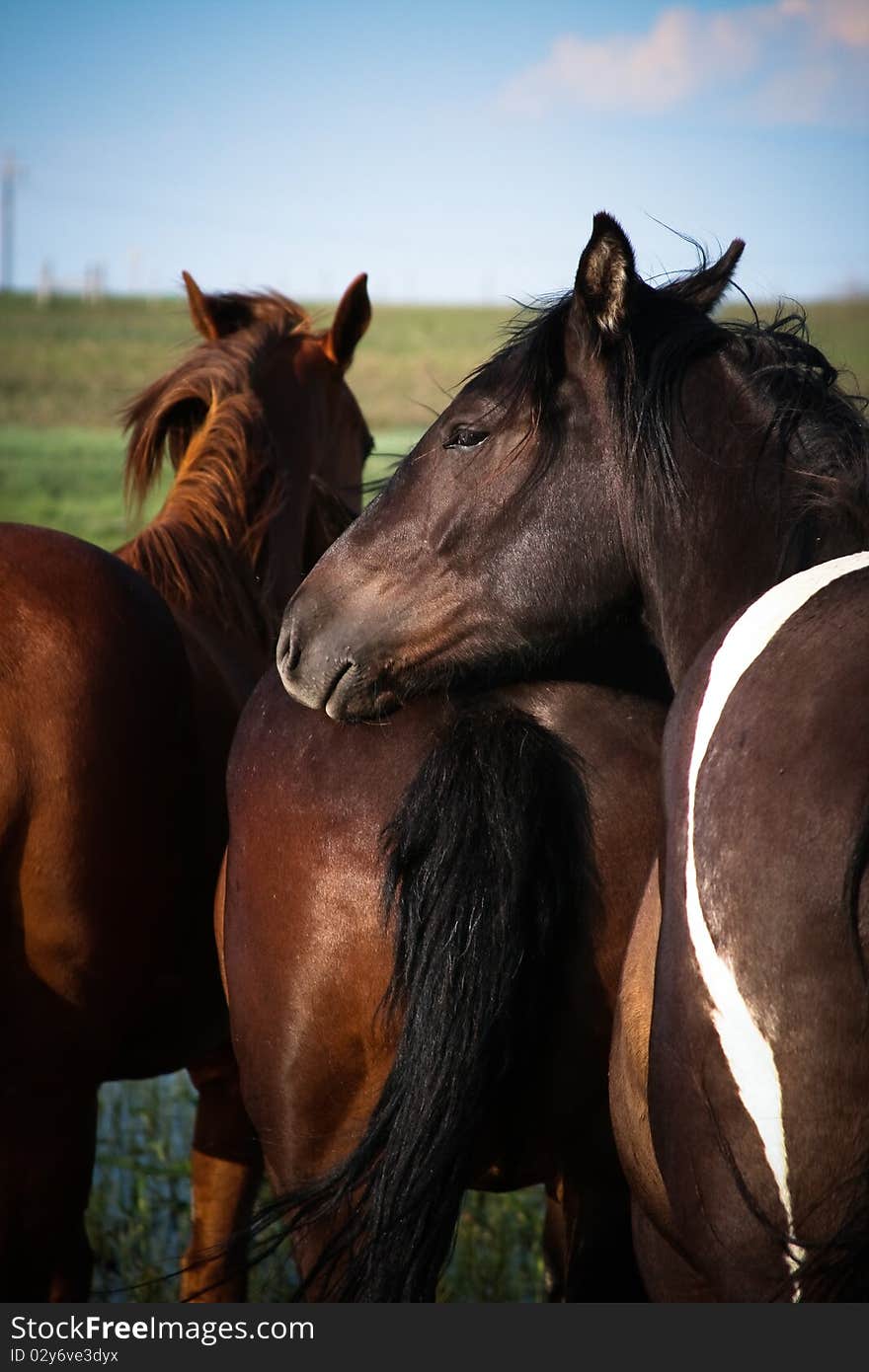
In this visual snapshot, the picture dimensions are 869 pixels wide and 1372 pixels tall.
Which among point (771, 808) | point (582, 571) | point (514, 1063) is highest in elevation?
point (582, 571)

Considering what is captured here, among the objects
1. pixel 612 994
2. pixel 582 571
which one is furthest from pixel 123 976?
pixel 582 571

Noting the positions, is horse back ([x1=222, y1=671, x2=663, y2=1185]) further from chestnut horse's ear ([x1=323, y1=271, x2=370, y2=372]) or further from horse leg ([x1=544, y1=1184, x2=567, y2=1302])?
chestnut horse's ear ([x1=323, y1=271, x2=370, y2=372])

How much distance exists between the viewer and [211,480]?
360 cm

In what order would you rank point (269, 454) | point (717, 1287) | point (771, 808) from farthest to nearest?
point (269, 454) → point (717, 1287) → point (771, 808)

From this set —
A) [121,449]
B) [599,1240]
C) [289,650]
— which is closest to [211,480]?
[289,650]

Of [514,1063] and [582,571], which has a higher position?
[582,571]

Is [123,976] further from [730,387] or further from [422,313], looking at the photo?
[422,313]

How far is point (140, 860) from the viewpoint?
2.78 metres

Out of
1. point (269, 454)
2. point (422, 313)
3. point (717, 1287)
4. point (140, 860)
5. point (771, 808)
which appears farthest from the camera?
point (422, 313)

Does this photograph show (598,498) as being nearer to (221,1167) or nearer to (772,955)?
(772,955)

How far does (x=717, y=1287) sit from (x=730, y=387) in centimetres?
137

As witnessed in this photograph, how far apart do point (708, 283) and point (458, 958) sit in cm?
127

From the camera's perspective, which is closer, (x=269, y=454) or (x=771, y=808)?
(x=771, y=808)

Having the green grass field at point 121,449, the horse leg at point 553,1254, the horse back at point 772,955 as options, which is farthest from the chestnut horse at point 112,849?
the horse back at point 772,955
